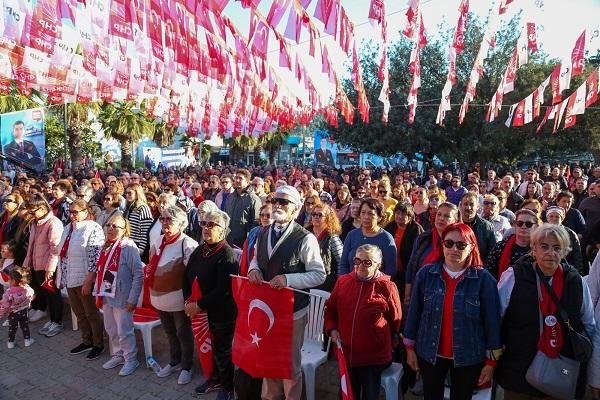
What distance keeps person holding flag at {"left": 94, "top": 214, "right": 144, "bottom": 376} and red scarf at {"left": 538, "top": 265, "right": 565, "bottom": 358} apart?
3721 mm

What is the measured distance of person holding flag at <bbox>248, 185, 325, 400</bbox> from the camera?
3.24m

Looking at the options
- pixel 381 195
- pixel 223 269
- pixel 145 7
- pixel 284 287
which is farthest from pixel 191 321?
pixel 145 7

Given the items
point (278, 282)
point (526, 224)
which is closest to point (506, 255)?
point (526, 224)

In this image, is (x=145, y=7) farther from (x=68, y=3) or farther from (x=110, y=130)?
(x=110, y=130)

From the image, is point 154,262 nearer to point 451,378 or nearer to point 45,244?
point 45,244

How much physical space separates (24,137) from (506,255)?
2024cm

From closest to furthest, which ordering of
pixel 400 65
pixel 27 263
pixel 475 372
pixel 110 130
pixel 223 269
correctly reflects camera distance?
pixel 475 372
pixel 223 269
pixel 27 263
pixel 400 65
pixel 110 130

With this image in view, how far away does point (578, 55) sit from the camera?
9.05 meters

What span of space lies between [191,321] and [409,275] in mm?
2247

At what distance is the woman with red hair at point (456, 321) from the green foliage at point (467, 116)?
1647 cm

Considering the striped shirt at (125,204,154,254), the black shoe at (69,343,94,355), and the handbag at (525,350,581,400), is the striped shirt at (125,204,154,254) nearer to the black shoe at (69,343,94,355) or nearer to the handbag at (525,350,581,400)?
the black shoe at (69,343,94,355)

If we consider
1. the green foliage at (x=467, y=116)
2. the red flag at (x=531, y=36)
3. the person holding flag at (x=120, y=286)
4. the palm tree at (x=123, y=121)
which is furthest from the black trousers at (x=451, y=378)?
the palm tree at (x=123, y=121)

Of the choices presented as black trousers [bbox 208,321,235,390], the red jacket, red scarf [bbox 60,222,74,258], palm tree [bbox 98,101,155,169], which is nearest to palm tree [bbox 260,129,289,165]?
palm tree [bbox 98,101,155,169]

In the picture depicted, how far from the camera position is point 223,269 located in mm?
3746
